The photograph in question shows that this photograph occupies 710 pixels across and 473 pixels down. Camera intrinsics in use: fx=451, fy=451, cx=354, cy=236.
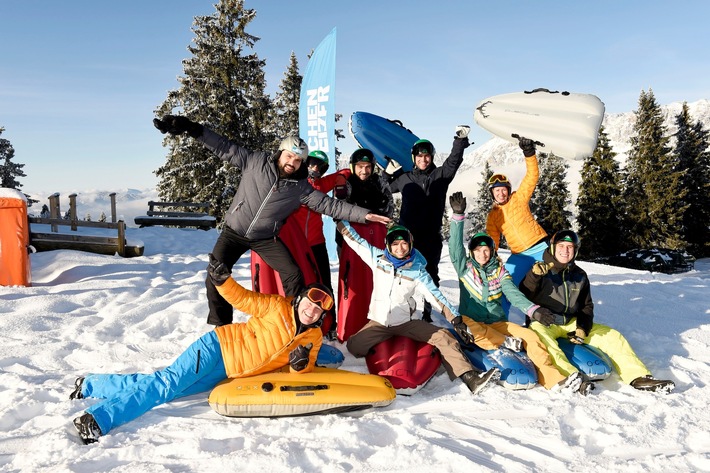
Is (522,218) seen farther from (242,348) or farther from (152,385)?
(152,385)

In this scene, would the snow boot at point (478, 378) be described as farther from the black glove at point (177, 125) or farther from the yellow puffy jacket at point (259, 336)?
the black glove at point (177, 125)

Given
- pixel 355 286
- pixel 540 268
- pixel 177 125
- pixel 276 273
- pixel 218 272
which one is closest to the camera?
pixel 218 272

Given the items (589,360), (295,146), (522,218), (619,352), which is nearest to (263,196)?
(295,146)

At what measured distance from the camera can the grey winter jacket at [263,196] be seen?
4.25 metres

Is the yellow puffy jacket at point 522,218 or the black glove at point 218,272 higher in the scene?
the yellow puffy jacket at point 522,218

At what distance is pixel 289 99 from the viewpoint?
2238 centimetres

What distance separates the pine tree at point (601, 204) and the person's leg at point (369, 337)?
80.6 feet

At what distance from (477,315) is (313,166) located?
98.3 inches

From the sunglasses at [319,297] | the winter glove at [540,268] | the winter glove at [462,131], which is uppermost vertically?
the winter glove at [462,131]

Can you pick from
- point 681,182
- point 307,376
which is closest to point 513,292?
point 307,376

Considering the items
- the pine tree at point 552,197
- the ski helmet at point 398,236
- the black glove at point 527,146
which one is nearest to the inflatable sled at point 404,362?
the ski helmet at point 398,236

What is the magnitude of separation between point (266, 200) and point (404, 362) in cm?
197

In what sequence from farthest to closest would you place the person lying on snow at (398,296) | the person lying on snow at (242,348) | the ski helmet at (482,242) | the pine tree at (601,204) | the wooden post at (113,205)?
the pine tree at (601,204), the wooden post at (113,205), the ski helmet at (482,242), the person lying on snow at (398,296), the person lying on snow at (242,348)

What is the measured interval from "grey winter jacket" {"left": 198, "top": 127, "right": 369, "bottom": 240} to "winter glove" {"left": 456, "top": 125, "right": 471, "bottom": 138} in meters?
1.65
